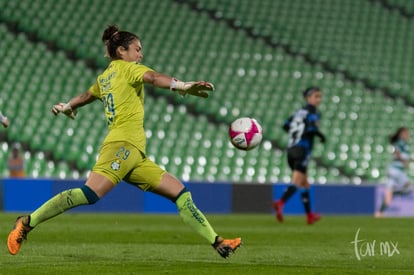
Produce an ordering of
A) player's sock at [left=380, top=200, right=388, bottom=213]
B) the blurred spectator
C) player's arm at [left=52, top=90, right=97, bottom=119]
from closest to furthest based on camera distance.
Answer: player's arm at [left=52, top=90, right=97, bottom=119]
player's sock at [left=380, top=200, right=388, bottom=213]
the blurred spectator

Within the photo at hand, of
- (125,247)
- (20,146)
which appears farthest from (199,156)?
(125,247)

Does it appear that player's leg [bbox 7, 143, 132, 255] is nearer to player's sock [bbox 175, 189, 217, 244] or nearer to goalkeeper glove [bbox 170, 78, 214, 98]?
player's sock [bbox 175, 189, 217, 244]

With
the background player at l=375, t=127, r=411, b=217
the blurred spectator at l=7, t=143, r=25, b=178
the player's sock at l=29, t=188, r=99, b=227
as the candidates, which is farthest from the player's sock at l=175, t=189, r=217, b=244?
the blurred spectator at l=7, t=143, r=25, b=178

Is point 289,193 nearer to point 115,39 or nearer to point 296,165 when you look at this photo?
point 296,165

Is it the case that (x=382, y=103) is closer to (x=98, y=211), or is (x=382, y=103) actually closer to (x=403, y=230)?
(x=98, y=211)

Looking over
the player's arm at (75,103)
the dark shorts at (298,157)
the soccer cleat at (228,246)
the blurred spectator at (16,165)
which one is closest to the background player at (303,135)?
the dark shorts at (298,157)

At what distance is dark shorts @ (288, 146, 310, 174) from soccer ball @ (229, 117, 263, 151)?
537 centimetres

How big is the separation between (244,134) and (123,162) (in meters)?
1.68

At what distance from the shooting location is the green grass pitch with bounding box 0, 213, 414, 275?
7219 millimetres

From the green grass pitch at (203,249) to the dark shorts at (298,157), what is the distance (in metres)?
0.86

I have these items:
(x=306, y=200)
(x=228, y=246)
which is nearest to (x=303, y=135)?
(x=306, y=200)

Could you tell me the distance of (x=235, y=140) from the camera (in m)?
8.55

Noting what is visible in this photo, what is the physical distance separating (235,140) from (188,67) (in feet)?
48.2

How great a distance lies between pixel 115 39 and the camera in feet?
24.4
